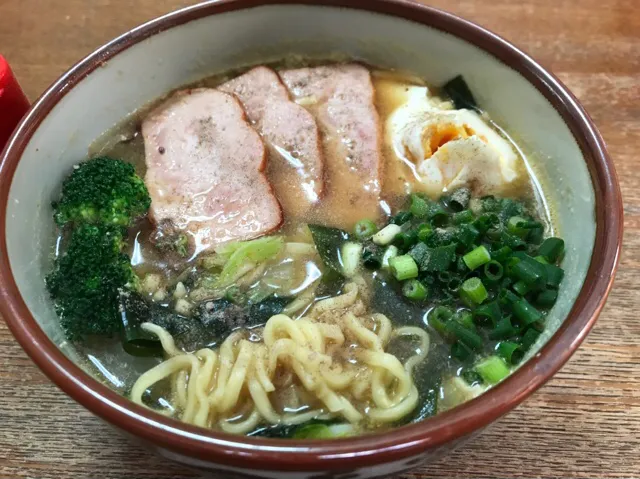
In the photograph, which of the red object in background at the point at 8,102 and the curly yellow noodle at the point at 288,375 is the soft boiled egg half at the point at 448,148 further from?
the red object in background at the point at 8,102

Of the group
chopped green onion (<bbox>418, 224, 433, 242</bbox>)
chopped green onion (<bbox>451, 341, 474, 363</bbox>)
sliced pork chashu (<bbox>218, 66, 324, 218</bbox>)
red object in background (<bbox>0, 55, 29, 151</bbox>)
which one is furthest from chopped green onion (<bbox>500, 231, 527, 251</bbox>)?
red object in background (<bbox>0, 55, 29, 151</bbox>)

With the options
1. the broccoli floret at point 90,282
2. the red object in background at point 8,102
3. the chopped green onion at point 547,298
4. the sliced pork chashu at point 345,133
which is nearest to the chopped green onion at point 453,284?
the chopped green onion at point 547,298

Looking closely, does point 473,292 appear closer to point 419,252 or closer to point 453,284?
point 453,284

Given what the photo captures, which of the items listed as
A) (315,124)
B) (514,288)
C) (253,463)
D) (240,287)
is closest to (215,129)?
(315,124)

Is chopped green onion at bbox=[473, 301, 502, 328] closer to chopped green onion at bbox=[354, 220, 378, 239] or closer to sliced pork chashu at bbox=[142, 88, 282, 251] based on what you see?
chopped green onion at bbox=[354, 220, 378, 239]

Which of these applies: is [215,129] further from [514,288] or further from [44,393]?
[514,288]

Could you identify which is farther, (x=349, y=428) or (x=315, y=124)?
(x=315, y=124)

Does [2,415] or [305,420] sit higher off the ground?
[305,420]

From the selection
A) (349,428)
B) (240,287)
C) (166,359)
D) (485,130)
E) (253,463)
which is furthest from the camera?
(485,130)
